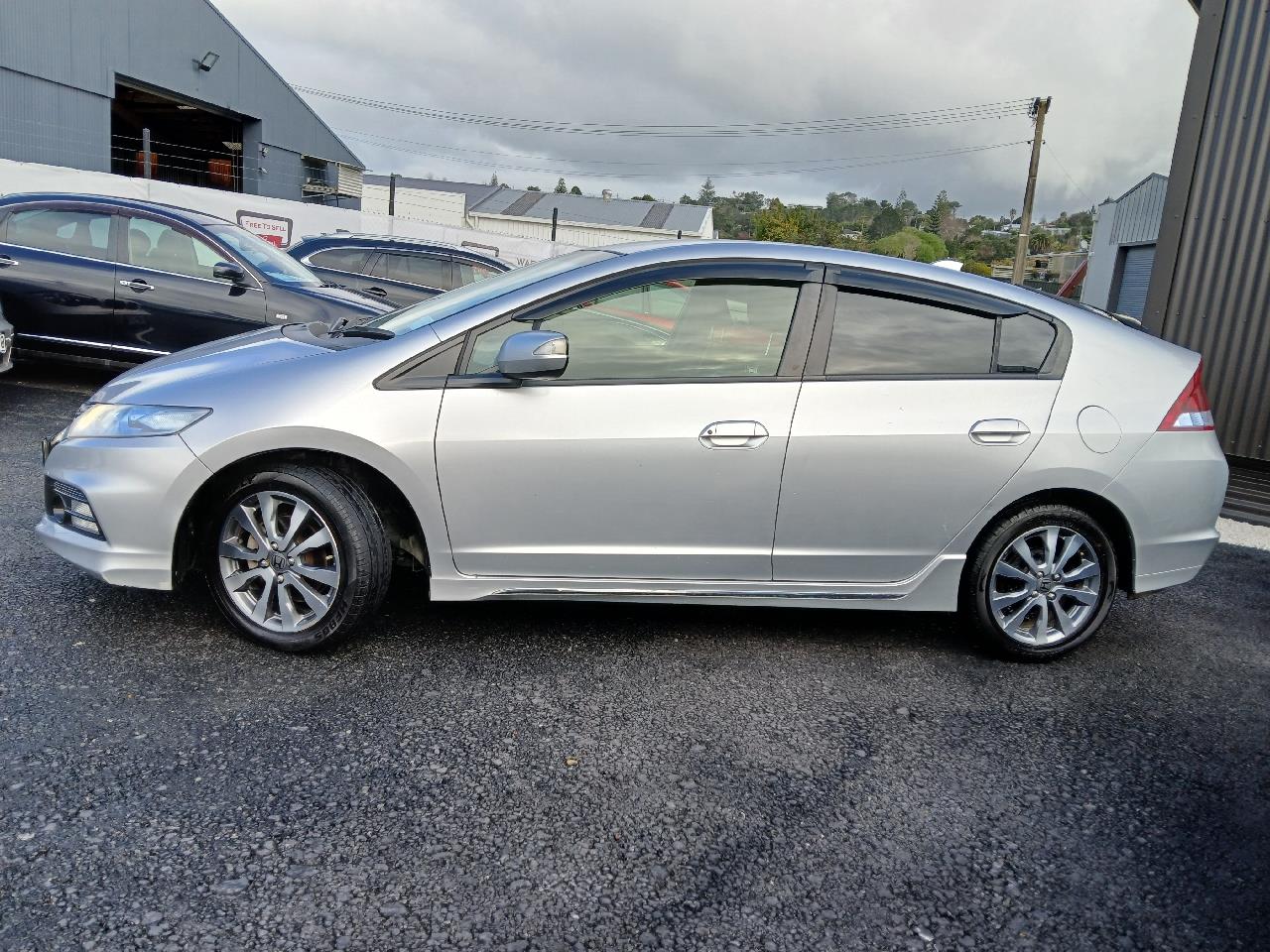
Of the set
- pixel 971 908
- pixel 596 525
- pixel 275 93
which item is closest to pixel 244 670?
pixel 596 525

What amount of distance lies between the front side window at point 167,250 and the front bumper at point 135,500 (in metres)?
5.35

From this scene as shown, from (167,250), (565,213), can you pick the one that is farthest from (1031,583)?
(565,213)

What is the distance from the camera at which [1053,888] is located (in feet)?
8.71

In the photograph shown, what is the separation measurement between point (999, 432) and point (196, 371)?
311 cm

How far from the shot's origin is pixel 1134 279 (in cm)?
2112

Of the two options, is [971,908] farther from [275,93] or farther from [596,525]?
[275,93]

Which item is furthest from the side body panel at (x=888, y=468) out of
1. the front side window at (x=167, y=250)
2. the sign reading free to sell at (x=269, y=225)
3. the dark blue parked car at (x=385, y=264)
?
the sign reading free to sell at (x=269, y=225)

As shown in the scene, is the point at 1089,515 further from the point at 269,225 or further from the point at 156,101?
the point at 156,101

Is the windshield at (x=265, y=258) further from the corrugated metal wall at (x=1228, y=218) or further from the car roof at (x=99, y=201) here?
the corrugated metal wall at (x=1228, y=218)

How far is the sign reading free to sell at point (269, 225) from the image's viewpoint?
658 inches

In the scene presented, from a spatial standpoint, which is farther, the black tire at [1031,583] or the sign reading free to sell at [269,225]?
the sign reading free to sell at [269,225]

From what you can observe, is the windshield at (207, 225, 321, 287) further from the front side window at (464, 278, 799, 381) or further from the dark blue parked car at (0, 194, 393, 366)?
the front side window at (464, 278, 799, 381)

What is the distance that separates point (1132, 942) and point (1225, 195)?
27.6ft

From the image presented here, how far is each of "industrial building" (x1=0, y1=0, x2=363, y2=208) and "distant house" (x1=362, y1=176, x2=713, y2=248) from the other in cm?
1063
